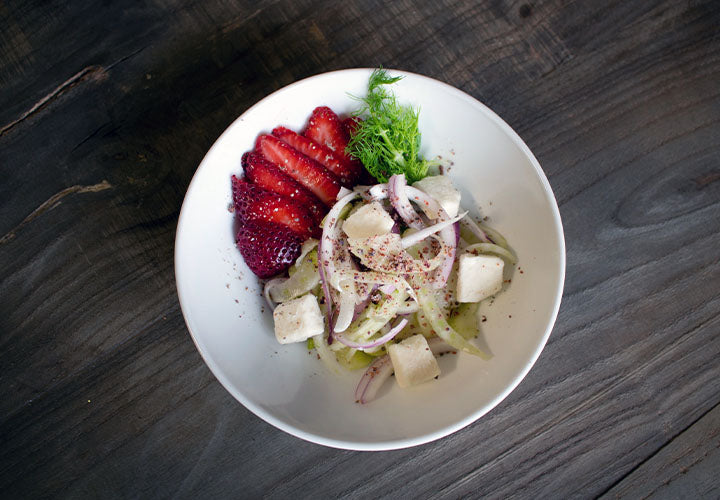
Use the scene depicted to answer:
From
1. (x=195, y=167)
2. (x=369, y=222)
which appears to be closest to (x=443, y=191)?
(x=369, y=222)

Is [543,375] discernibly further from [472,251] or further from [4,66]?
[4,66]

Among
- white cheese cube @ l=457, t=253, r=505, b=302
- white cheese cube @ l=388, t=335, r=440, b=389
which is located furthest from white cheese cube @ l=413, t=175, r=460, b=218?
white cheese cube @ l=388, t=335, r=440, b=389

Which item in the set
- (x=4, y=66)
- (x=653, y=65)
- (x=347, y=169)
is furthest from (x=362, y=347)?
(x=4, y=66)

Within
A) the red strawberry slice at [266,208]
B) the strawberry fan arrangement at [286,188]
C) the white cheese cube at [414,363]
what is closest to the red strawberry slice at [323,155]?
the strawberry fan arrangement at [286,188]

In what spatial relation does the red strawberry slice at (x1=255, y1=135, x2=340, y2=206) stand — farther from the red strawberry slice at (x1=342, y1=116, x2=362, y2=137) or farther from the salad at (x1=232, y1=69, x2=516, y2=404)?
the red strawberry slice at (x1=342, y1=116, x2=362, y2=137)

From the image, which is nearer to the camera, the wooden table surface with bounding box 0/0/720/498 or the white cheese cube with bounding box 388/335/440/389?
the white cheese cube with bounding box 388/335/440/389
